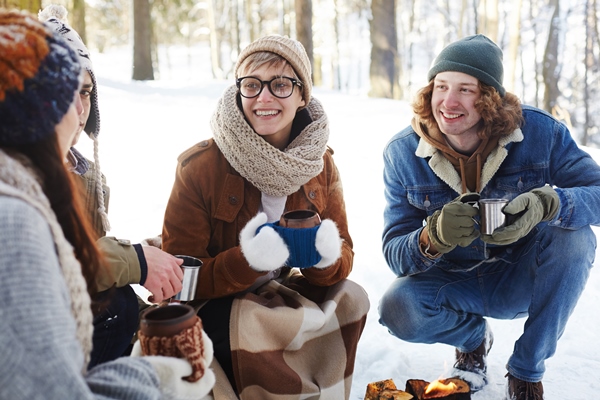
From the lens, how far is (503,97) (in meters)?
2.79

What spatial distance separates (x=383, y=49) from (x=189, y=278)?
37.3 feet

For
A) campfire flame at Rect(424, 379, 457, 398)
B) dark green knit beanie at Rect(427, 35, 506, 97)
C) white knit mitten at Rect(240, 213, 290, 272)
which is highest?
dark green knit beanie at Rect(427, 35, 506, 97)

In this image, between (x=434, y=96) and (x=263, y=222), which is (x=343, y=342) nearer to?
(x=263, y=222)

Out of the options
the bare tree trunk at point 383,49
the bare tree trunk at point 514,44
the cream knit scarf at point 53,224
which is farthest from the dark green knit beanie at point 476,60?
the bare tree trunk at point 514,44

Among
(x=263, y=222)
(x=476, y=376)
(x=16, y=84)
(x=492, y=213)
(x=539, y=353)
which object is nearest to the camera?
(x=16, y=84)

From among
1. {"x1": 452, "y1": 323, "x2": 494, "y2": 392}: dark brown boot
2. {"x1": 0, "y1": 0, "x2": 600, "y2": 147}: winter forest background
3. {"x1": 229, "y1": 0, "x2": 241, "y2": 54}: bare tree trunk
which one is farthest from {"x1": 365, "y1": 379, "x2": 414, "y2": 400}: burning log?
{"x1": 229, "y1": 0, "x2": 241, "y2": 54}: bare tree trunk

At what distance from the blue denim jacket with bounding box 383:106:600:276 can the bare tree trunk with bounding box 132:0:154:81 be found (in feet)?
33.5

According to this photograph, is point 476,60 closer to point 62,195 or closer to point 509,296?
point 509,296

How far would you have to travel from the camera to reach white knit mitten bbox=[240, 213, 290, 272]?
6.64 ft

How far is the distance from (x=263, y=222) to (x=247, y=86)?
2.26ft

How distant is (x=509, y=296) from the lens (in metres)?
2.71

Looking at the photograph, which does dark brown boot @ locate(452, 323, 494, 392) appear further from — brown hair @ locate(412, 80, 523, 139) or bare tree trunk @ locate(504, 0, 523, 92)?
bare tree trunk @ locate(504, 0, 523, 92)

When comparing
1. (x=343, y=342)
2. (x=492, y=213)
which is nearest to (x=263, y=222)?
(x=343, y=342)

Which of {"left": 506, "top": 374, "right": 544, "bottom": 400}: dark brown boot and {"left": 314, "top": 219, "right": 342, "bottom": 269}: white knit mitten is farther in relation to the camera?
{"left": 506, "top": 374, "right": 544, "bottom": 400}: dark brown boot
